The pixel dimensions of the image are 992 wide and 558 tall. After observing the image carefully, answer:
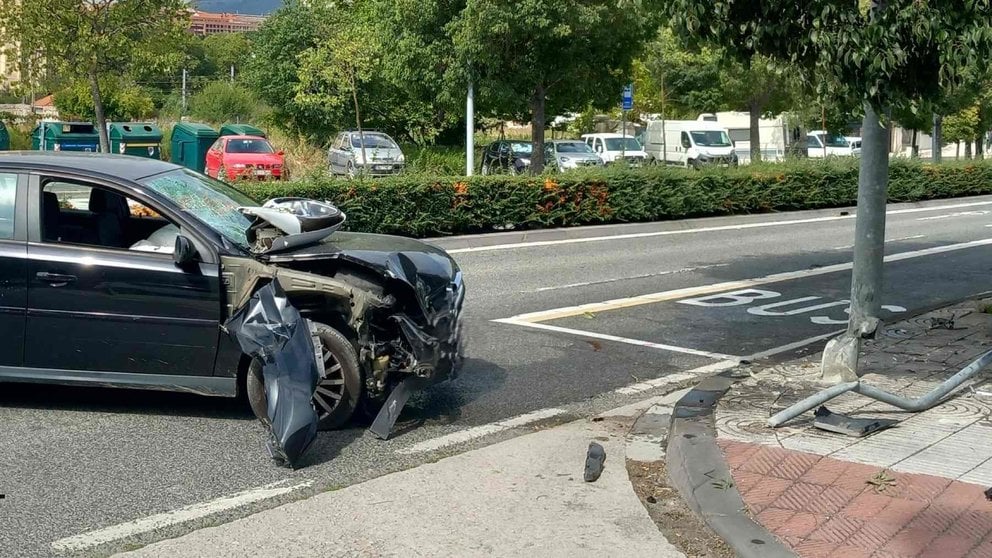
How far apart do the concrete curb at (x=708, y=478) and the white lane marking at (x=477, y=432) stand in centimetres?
86

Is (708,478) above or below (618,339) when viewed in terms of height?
below

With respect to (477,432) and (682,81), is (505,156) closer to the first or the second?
(682,81)

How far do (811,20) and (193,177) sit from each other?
424 cm

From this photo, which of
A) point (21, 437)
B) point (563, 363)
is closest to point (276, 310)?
point (21, 437)

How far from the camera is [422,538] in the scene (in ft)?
15.9

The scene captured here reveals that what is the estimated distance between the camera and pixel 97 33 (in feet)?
75.0

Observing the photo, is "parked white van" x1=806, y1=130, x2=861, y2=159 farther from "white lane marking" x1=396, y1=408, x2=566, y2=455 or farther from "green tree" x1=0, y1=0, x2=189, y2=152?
"white lane marking" x1=396, y1=408, x2=566, y2=455

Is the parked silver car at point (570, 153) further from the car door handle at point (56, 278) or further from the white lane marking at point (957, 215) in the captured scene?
the car door handle at point (56, 278)

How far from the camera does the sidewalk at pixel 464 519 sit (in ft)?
15.5

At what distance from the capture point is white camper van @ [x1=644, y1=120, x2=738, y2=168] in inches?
1624

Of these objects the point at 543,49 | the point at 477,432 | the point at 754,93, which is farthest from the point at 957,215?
the point at 477,432

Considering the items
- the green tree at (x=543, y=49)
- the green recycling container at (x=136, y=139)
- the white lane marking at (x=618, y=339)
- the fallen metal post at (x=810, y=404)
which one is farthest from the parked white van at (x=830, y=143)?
the fallen metal post at (x=810, y=404)

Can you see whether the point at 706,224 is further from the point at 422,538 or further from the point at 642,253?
the point at 422,538

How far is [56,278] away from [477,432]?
8.75 ft
